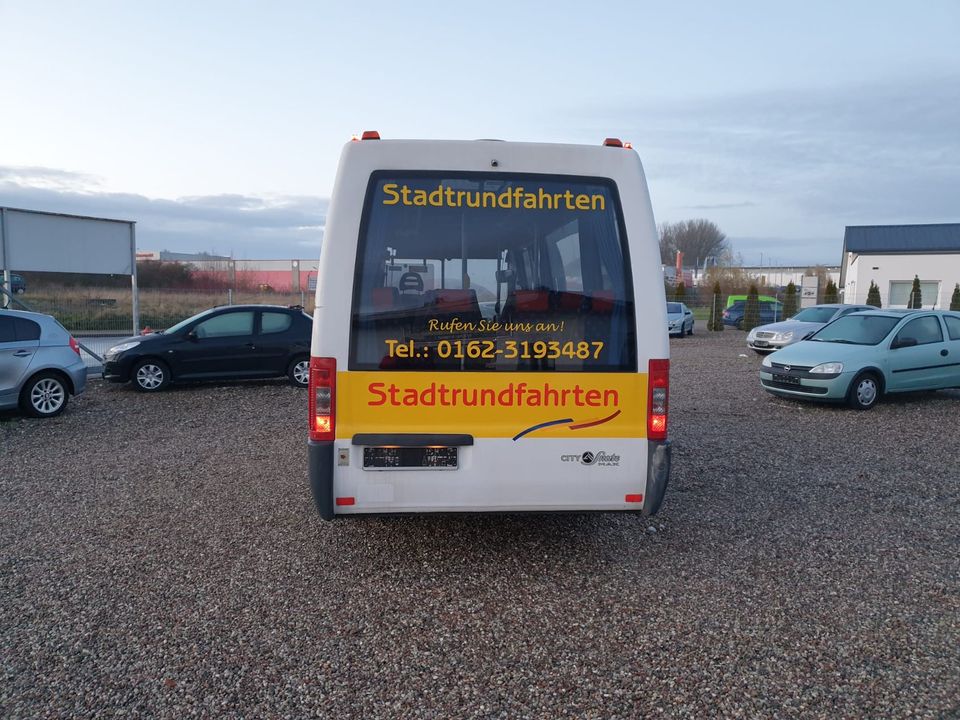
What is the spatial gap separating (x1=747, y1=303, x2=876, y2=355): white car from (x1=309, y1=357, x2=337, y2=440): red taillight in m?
17.9

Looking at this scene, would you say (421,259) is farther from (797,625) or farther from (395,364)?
(797,625)

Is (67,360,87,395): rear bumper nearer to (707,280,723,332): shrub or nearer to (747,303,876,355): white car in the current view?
(747,303,876,355): white car

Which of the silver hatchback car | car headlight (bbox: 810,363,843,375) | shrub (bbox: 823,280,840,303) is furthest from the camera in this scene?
shrub (bbox: 823,280,840,303)

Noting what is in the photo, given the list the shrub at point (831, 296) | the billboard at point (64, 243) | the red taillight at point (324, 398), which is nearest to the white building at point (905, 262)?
the shrub at point (831, 296)

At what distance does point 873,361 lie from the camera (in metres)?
11.7

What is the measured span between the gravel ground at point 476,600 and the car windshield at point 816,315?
1392cm

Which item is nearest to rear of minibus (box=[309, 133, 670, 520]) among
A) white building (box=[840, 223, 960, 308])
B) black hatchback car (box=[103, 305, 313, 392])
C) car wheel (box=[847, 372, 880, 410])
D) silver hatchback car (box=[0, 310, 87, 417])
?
silver hatchback car (box=[0, 310, 87, 417])

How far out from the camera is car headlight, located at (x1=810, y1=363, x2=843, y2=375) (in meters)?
11.5

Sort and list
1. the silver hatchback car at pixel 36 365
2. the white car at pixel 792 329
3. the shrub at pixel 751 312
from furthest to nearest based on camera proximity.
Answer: the shrub at pixel 751 312 < the white car at pixel 792 329 < the silver hatchback car at pixel 36 365

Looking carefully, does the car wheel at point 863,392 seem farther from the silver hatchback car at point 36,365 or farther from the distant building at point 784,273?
the distant building at point 784,273

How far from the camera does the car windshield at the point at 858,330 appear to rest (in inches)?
486

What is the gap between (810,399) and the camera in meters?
12.0

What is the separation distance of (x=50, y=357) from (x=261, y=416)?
297 cm

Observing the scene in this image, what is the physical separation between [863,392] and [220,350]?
10.5 metres
